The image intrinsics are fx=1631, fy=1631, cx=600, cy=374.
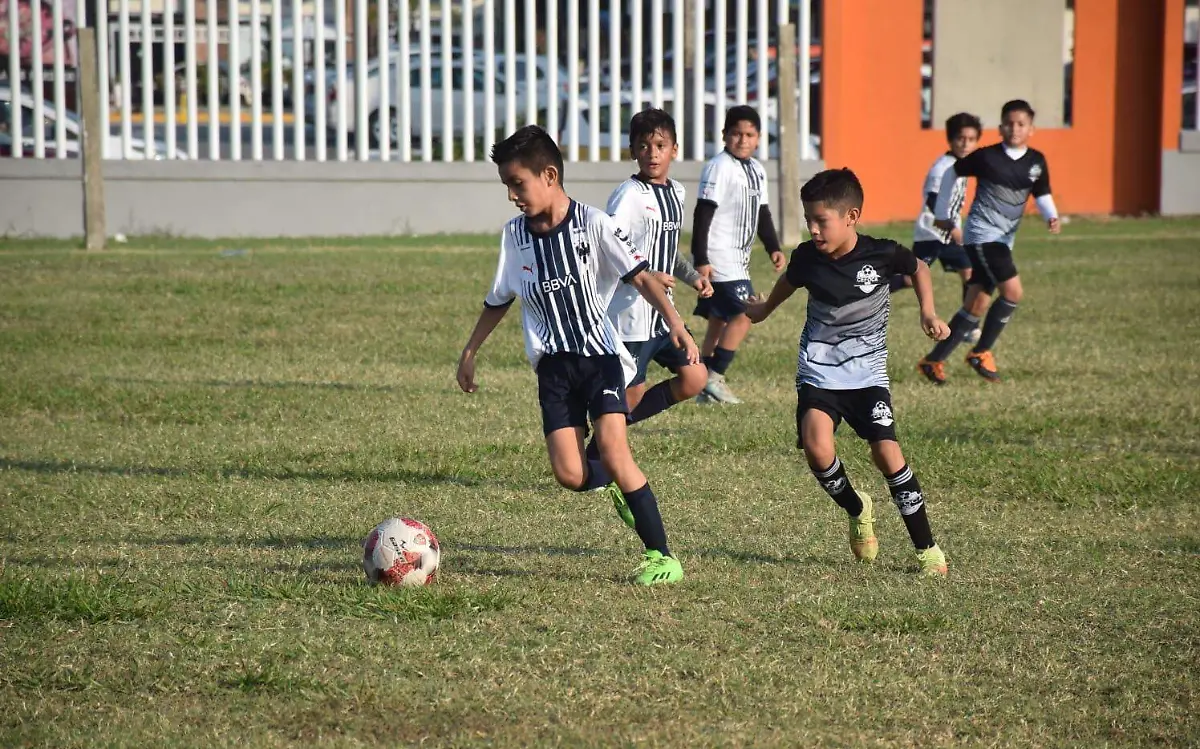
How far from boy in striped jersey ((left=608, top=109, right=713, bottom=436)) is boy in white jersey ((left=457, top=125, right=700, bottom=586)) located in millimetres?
1881

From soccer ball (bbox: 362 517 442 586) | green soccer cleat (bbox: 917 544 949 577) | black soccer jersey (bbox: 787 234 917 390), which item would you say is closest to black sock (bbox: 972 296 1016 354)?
black soccer jersey (bbox: 787 234 917 390)

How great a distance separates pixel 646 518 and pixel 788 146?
51.3 ft

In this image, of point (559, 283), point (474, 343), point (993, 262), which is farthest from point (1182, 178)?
point (559, 283)

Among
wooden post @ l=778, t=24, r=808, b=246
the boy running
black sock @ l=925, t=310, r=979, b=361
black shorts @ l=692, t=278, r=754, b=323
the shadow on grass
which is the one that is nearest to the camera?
the shadow on grass

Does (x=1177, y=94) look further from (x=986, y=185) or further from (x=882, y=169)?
(x=986, y=185)

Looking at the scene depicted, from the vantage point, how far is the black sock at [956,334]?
448 inches

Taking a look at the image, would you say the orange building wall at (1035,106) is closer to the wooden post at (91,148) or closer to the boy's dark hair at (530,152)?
the wooden post at (91,148)

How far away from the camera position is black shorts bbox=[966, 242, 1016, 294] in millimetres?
11641

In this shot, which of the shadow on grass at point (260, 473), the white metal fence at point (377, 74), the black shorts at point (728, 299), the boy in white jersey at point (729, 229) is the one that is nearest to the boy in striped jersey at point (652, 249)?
the shadow on grass at point (260, 473)

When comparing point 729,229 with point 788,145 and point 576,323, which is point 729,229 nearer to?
point 576,323

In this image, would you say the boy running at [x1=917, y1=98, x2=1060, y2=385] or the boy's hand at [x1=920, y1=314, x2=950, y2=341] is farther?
the boy running at [x1=917, y1=98, x2=1060, y2=385]

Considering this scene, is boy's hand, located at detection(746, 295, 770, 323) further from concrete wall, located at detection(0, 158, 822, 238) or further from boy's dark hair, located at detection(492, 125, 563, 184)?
concrete wall, located at detection(0, 158, 822, 238)

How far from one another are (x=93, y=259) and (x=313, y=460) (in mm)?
10701

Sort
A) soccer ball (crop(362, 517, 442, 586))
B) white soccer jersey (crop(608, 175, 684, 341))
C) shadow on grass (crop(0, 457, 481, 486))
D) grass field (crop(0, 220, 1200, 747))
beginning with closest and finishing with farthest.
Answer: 1. grass field (crop(0, 220, 1200, 747))
2. soccer ball (crop(362, 517, 442, 586))
3. shadow on grass (crop(0, 457, 481, 486))
4. white soccer jersey (crop(608, 175, 684, 341))
